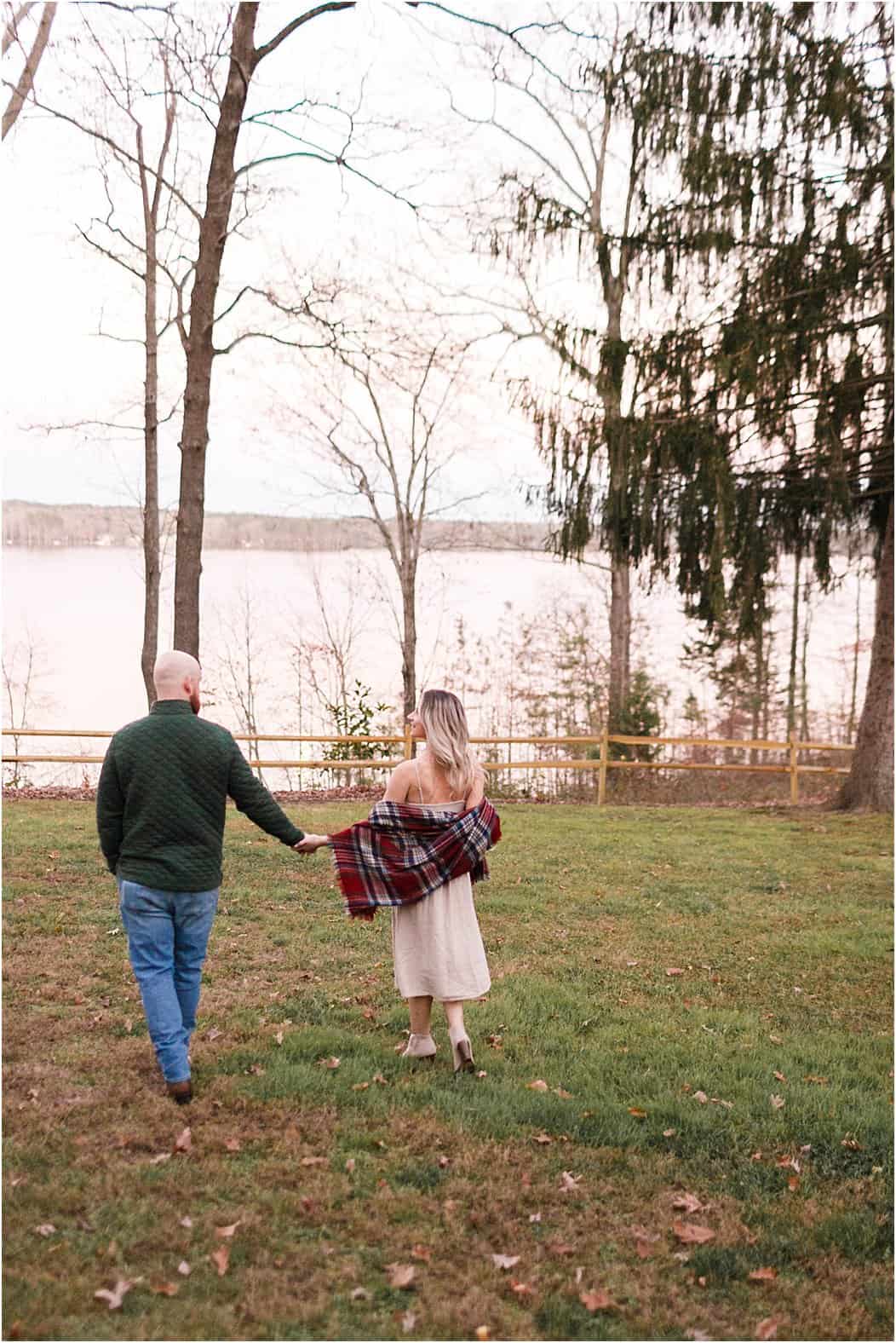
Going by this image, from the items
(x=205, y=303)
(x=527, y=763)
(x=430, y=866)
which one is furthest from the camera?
(x=527, y=763)

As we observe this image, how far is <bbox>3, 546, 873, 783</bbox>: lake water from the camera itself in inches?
905

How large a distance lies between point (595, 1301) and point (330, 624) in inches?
810

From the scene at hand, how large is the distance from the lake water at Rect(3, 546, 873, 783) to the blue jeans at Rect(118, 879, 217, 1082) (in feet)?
54.3

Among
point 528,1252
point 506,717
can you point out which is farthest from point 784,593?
point 528,1252

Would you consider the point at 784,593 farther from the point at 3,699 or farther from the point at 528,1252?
the point at 528,1252

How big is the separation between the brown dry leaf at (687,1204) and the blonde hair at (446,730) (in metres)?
2.06

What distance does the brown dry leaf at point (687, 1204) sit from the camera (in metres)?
4.22

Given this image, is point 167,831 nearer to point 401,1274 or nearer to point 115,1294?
point 115,1294

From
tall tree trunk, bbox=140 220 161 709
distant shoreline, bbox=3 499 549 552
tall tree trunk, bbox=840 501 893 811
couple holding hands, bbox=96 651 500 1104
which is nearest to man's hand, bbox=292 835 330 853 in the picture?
couple holding hands, bbox=96 651 500 1104

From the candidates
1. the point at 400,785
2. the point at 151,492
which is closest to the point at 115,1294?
the point at 400,785

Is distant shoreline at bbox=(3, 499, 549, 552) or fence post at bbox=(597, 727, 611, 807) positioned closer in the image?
fence post at bbox=(597, 727, 611, 807)

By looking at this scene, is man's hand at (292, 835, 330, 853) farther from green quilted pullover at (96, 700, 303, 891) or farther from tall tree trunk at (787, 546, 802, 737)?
tall tree trunk at (787, 546, 802, 737)

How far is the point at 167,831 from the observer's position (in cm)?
494

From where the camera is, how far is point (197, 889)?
4.98 metres
